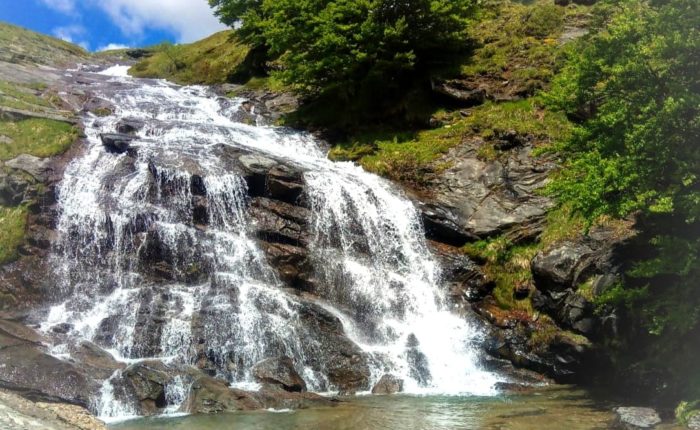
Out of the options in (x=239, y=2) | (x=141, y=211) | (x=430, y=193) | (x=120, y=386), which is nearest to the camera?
(x=120, y=386)

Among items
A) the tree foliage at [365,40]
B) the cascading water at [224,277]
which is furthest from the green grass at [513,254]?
the tree foliage at [365,40]

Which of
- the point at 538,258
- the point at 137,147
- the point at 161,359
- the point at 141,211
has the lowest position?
the point at 161,359

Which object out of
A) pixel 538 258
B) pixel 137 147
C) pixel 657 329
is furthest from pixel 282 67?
pixel 657 329

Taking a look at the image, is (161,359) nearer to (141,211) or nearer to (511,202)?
(141,211)

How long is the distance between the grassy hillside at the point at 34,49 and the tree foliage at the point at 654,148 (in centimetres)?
4047

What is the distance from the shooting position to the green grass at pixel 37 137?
73.4 feet

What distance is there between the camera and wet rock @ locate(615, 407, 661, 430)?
12039mm

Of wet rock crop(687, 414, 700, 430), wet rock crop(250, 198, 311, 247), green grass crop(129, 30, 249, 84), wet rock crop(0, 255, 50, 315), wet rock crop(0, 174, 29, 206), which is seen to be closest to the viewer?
wet rock crop(687, 414, 700, 430)

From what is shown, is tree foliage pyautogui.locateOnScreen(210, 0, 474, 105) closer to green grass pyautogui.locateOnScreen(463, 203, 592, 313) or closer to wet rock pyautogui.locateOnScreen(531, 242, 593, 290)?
green grass pyautogui.locateOnScreen(463, 203, 592, 313)

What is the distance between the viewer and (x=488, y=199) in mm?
22734

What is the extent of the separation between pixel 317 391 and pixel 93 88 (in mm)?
28429

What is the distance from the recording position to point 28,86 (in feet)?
106

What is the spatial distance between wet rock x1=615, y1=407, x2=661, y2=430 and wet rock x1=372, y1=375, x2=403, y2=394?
19.0 feet

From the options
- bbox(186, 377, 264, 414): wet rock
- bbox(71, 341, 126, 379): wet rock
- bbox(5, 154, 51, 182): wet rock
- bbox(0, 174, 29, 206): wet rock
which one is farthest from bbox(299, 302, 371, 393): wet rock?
bbox(5, 154, 51, 182): wet rock
